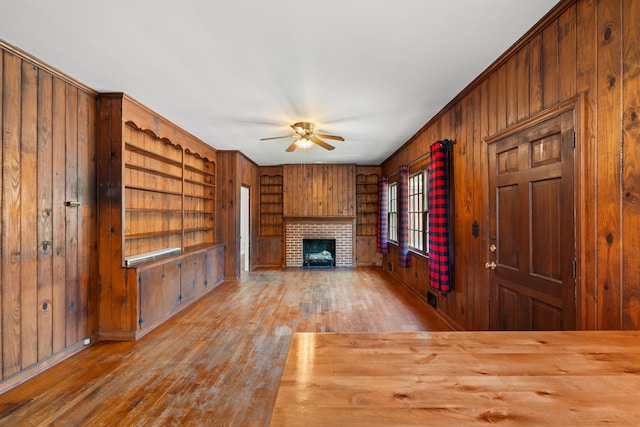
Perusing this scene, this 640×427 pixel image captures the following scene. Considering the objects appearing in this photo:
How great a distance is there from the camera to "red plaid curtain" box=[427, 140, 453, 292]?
3486mm

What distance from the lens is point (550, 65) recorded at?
192 centimetres

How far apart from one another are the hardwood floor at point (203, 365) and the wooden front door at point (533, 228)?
4.49 ft

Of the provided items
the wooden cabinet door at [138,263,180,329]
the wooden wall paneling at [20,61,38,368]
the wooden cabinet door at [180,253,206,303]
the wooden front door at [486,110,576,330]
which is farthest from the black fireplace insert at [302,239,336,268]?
→ the wooden wall paneling at [20,61,38,368]

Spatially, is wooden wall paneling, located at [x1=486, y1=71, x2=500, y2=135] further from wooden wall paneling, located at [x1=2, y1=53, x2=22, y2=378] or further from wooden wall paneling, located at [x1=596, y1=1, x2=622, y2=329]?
wooden wall paneling, located at [x1=2, y1=53, x2=22, y2=378]

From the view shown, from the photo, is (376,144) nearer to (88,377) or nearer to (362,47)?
(362,47)

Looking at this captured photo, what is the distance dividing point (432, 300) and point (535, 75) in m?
2.99

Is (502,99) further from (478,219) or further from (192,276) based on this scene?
(192,276)

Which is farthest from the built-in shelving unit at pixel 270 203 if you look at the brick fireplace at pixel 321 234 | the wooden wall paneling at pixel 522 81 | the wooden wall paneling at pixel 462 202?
the wooden wall paneling at pixel 522 81

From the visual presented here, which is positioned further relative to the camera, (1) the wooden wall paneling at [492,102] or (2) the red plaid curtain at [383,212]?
(2) the red plaid curtain at [383,212]

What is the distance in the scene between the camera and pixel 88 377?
2.39 metres

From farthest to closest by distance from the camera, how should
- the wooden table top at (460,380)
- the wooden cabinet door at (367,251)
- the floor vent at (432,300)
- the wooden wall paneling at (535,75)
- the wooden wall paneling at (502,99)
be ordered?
the wooden cabinet door at (367,251), the floor vent at (432,300), the wooden wall paneling at (502,99), the wooden wall paneling at (535,75), the wooden table top at (460,380)

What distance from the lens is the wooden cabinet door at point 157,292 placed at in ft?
10.8

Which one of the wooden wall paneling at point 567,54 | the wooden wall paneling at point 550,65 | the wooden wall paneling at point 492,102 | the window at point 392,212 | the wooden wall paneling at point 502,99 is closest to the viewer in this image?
the wooden wall paneling at point 567,54

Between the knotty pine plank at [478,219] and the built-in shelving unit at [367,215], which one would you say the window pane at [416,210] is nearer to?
the knotty pine plank at [478,219]
